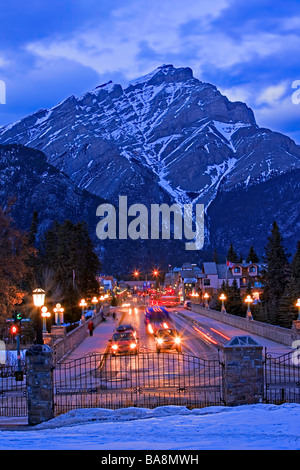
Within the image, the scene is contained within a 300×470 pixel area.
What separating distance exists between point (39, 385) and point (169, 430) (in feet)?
13.7

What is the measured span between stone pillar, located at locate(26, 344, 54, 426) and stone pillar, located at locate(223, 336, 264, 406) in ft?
14.5

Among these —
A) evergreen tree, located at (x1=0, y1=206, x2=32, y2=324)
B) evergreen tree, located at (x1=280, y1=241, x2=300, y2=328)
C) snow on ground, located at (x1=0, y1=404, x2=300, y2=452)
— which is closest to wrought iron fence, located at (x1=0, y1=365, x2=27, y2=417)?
snow on ground, located at (x1=0, y1=404, x2=300, y2=452)

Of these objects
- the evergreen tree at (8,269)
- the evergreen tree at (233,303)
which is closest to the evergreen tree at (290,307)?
the evergreen tree at (233,303)

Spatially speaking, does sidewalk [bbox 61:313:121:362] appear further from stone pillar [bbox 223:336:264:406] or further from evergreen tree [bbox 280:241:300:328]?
evergreen tree [bbox 280:241:300:328]

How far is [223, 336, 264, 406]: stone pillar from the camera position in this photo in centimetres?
1248

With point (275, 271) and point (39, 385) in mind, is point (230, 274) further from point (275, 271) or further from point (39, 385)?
point (39, 385)

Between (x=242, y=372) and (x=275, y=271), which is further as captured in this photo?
(x=275, y=271)

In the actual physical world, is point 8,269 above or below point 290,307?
above

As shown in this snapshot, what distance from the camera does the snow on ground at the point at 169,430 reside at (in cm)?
829

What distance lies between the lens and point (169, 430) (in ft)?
31.5

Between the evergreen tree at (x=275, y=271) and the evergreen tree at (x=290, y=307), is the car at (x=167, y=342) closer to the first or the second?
the evergreen tree at (x=290, y=307)

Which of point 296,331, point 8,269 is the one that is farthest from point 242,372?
point 8,269
